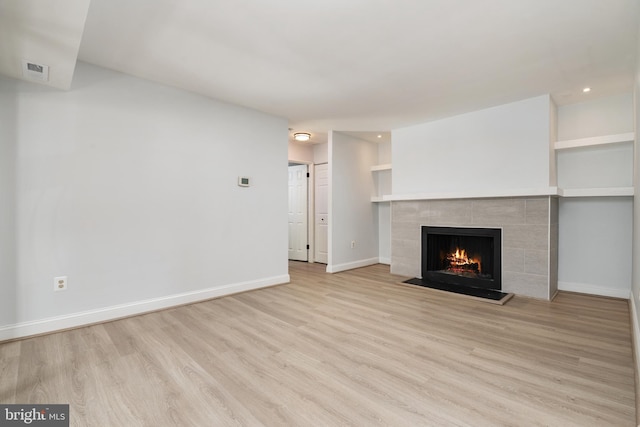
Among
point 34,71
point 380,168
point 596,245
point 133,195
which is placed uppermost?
point 34,71

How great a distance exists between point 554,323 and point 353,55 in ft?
10.1

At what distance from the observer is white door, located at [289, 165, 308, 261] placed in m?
6.50

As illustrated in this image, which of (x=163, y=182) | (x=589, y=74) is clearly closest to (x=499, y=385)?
(x=589, y=74)

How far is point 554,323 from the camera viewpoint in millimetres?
2809

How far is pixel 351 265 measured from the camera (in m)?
5.49

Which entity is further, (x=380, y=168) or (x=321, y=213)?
(x=321, y=213)

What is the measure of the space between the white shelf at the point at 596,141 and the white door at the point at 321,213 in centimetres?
377

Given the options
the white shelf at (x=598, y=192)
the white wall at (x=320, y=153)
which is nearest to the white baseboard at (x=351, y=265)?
the white wall at (x=320, y=153)

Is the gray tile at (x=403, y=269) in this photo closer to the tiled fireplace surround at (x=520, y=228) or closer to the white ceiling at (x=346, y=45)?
the tiled fireplace surround at (x=520, y=228)

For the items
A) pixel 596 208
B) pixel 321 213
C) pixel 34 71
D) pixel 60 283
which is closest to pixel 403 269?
pixel 321 213

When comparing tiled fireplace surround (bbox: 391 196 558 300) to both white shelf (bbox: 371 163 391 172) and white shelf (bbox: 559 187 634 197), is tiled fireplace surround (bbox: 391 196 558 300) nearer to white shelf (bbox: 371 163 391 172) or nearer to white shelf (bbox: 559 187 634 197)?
white shelf (bbox: 559 187 634 197)

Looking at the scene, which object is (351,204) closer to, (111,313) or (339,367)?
(339,367)

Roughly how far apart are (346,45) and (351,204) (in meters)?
3.30

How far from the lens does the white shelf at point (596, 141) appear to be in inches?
131
